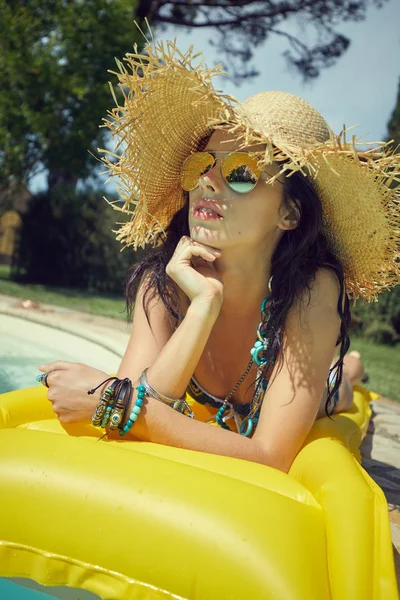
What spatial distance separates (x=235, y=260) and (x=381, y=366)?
608cm

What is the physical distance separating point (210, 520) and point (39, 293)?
29.3ft

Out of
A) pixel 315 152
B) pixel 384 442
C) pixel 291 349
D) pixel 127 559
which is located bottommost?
pixel 384 442

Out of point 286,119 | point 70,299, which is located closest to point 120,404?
point 286,119

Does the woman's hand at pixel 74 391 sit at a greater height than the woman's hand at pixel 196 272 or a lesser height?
lesser

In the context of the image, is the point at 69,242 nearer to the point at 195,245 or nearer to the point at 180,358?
the point at 195,245

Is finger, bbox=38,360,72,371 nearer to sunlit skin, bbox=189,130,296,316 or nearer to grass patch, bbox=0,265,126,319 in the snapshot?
sunlit skin, bbox=189,130,296,316

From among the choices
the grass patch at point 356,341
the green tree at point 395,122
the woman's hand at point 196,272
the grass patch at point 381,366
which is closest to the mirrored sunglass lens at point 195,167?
the woman's hand at point 196,272

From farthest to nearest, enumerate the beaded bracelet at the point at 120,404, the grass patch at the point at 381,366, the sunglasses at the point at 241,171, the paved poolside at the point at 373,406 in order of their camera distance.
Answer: the grass patch at the point at 381,366 → the paved poolside at the point at 373,406 → the sunglasses at the point at 241,171 → the beaded bracelet at the point at 120,404

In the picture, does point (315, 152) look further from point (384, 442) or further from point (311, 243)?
point (384, 442)

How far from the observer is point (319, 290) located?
2.20 meters

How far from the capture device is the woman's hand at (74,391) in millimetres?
1908

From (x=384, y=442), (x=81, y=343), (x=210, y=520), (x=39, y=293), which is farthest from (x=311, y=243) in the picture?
(x=39, y=293)

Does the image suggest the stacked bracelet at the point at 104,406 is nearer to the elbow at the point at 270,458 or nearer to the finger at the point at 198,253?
the elbow at the point at 270,458

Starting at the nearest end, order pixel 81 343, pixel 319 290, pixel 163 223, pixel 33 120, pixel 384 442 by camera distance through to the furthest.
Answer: pixel 319 290 → pixel 163 223 → pixel 384 442 → pixel 81 343 → pixel 33 120
